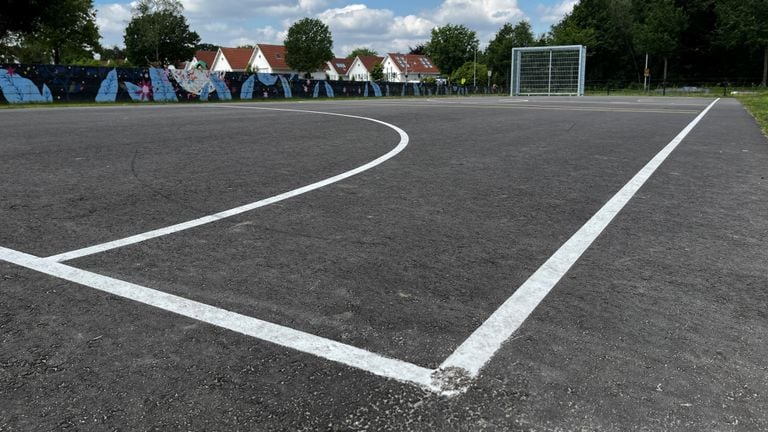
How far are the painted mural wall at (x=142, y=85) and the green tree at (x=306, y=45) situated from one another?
178ft

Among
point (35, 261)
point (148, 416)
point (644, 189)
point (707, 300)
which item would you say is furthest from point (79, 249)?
point (644, 189)

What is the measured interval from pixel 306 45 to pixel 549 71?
4890 centimetres

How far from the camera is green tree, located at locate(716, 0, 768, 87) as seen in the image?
57.5 meters

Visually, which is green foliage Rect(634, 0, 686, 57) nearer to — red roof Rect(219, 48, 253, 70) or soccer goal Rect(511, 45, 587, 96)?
soccer goal Rect(511, 45, 587, 96)

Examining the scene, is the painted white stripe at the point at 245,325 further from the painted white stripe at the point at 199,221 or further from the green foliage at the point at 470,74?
the green foliage at the point at 470,74

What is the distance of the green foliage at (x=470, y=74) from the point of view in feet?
304

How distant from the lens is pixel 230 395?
188cm

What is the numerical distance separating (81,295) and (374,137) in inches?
272

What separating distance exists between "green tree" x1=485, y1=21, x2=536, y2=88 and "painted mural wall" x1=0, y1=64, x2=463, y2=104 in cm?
4894

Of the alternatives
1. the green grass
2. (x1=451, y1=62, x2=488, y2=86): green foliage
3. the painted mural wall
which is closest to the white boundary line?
the green grass

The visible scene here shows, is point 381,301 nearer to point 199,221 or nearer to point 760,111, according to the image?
point 199,221

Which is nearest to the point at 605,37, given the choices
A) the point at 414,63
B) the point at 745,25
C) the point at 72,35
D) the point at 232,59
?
the point at 745,25

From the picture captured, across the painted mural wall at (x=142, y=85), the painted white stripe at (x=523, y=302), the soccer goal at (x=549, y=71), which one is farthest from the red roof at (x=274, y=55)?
the painted white stripe at (x=523, y=302)

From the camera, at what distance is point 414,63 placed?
12619 centimetres
